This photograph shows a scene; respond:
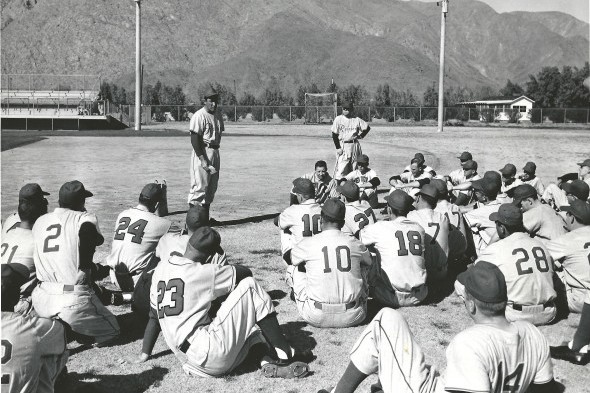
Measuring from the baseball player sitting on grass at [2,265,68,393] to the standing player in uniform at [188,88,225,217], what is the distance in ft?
20.1

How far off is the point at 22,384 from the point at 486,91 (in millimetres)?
143744

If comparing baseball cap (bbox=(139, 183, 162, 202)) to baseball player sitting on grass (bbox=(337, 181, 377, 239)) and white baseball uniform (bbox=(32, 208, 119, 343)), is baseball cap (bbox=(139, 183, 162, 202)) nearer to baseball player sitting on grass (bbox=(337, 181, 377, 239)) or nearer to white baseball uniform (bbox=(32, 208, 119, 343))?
white baseball uniform (bbox=(32, 208, 119, 343))

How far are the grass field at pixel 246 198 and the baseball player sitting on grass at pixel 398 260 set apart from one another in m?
0.22

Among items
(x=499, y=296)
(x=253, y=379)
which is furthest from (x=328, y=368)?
(x=499, y=296)

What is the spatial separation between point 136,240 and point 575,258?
4495 millimetres

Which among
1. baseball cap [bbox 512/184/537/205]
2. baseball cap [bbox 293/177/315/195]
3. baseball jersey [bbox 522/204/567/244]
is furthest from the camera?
baseball cap [bbox 293/177/315/195]

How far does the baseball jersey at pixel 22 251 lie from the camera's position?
19.0ft

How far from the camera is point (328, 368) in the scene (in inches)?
218

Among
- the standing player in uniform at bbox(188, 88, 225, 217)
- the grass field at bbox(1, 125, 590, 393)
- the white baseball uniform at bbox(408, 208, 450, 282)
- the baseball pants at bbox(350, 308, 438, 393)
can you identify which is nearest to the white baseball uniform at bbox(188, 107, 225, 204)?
the standing player in uniform at bbox(188, 88, 225, 217)

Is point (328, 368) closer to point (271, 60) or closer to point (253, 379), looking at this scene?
point (253, 379)

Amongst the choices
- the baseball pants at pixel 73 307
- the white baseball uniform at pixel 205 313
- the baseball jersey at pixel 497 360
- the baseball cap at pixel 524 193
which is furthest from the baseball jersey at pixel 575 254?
the baseball pants at pixel 73 307

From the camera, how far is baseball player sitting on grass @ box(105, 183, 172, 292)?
23.3 ft

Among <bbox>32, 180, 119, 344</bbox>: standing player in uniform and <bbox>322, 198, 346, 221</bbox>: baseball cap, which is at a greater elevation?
<bbox>322, 198, 346, 221</bbox>: baseball cap

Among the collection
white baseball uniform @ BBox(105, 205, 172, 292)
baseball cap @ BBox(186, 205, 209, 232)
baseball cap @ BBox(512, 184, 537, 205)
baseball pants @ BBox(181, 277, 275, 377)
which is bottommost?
baseball pants @ BBox(181, 277, 275, 377)
